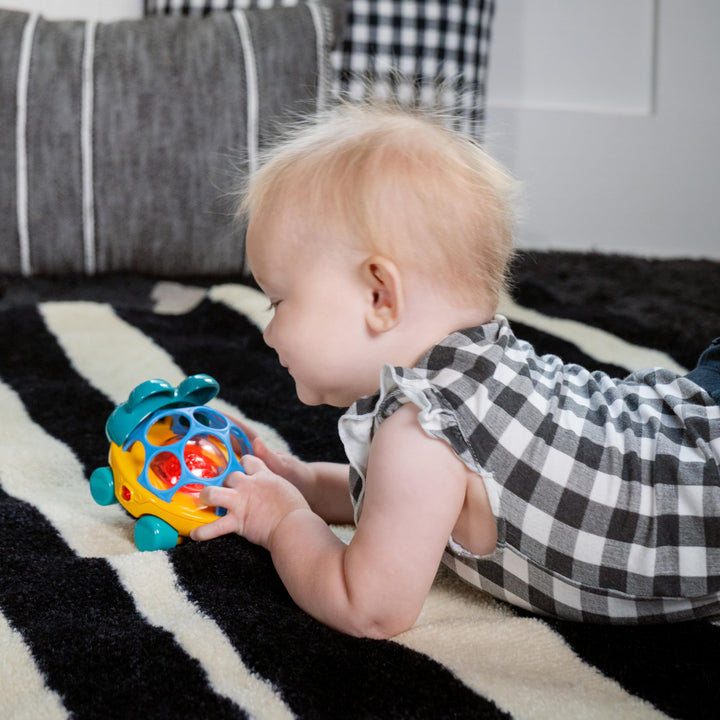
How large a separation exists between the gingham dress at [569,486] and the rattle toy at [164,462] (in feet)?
0.48

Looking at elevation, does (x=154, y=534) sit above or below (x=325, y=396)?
below

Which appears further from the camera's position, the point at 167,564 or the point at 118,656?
the point at 167,564

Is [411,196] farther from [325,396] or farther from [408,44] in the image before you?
[408,44]

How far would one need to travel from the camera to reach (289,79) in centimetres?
164

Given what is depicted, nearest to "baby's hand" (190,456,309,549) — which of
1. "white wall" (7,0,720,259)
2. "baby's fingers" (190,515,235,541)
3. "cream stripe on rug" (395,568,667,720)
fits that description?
"baby's fingers" (190,515,235,541)

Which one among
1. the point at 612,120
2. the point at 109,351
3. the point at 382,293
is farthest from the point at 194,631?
the point at 612,120

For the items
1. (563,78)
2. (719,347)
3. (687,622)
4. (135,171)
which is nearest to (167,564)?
(687,622)

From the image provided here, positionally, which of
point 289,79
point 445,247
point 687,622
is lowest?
point 687,622

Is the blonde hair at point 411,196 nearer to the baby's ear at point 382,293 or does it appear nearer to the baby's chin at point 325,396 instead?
the baby's ear at point 382,293

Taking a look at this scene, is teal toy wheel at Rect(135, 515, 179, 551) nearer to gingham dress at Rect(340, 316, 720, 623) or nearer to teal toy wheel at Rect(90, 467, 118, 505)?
teal toy wheel at Rect(90, 467, 118, 505)

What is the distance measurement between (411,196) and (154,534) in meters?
0.34

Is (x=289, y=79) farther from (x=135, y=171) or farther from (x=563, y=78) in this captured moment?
(x=563, y=78)

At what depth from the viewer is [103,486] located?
0.79 metres

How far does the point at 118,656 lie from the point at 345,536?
0.88ft
